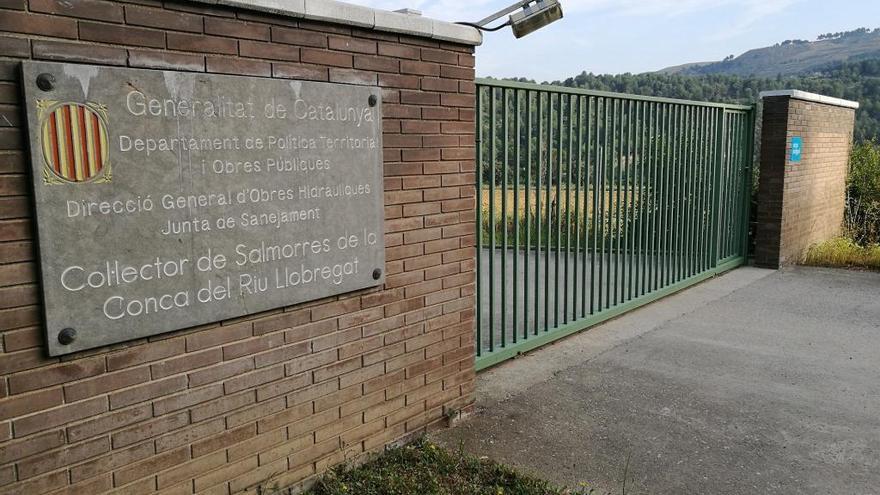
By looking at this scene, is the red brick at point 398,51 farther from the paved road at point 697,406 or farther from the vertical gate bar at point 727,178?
the vertical gate bar at point 727,178

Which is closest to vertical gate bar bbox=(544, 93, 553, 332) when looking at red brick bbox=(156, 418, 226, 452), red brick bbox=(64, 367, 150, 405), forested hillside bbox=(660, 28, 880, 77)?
red brick bbox=(156, 418, 226, 452)

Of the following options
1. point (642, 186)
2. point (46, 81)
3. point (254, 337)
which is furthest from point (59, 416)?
point (642, 186)

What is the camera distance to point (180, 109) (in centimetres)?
277

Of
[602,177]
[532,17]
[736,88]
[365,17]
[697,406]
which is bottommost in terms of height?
[697,406]

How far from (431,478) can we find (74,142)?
7.03ft

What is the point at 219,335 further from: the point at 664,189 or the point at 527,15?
the point at 664,189

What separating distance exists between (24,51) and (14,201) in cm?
48

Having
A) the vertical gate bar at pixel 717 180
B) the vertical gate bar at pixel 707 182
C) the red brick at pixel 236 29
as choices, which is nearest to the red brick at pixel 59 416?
the red brick at pixel 236 29

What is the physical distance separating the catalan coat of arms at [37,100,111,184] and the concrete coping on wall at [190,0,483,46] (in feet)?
2.13

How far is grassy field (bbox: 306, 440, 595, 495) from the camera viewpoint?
3389 millimetres

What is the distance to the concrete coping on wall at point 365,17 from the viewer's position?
3.05 metres

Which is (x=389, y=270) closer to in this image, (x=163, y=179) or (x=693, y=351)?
(x=163, y=179)

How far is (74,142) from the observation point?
2.47m

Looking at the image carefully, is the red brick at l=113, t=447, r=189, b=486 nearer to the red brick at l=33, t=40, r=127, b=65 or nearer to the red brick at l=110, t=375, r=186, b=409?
the red brick at l=110, t=375, r=186, b=409
